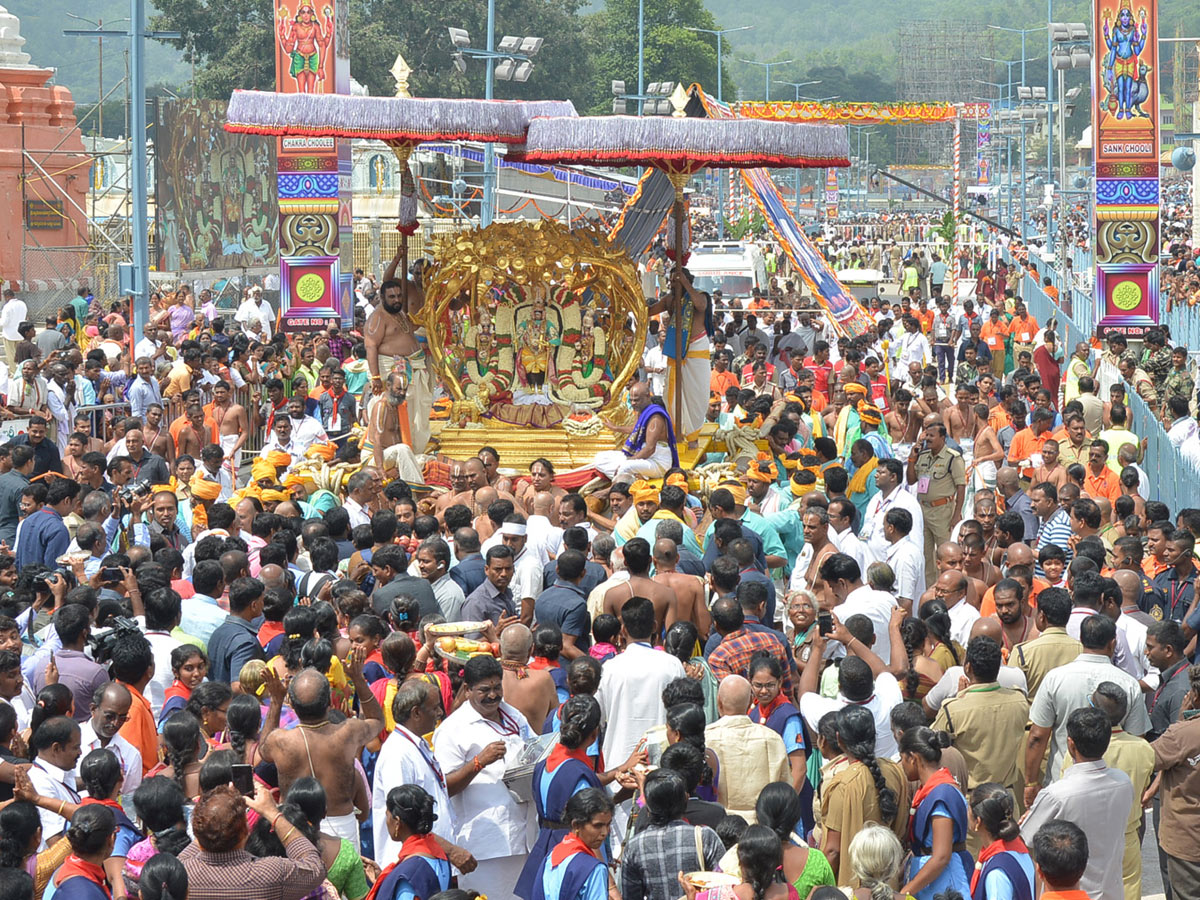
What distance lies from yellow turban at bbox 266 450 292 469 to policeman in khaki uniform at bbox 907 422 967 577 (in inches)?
183

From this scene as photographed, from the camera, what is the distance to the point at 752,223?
5384 centimetres

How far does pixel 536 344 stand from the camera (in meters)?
14.5

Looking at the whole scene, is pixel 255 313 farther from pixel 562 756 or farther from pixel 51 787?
pixel 562 756

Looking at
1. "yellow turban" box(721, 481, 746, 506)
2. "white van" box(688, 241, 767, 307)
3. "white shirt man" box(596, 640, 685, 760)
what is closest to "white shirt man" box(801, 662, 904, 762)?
"white shirt man" box(596, 640, 685, 760)

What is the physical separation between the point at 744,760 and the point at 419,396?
821 centimetres

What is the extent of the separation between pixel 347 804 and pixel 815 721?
6.30 feet

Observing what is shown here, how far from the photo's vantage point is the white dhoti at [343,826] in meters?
6.34

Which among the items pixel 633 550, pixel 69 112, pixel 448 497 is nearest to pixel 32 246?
pixel 69 112

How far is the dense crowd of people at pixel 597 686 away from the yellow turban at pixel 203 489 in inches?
4.9

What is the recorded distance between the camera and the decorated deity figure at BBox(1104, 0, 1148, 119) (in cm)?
2042

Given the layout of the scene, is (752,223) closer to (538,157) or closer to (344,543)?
(538,157)

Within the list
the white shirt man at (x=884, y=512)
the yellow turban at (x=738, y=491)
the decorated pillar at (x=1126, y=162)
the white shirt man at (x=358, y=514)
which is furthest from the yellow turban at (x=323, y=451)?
the decorated pillar at (x=1126, y=162)

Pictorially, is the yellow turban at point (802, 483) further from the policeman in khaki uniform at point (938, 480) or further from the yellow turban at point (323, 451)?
the yellow turban at point (323, 451)

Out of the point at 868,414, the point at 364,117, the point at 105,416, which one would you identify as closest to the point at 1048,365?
the point at 868,414
